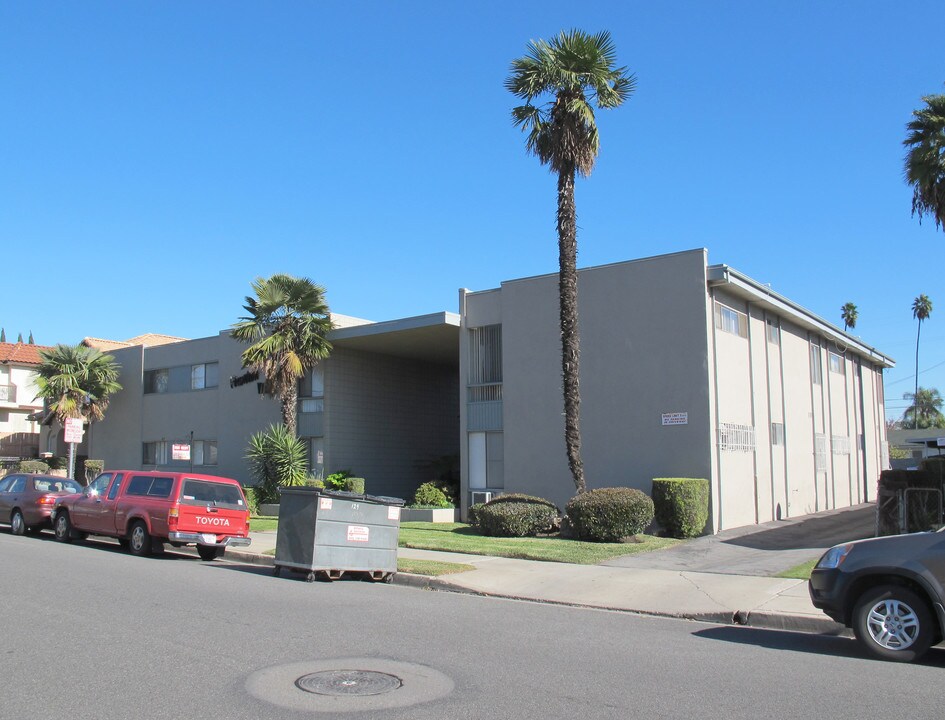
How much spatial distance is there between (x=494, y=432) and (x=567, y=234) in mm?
6482

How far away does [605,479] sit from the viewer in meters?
21.0

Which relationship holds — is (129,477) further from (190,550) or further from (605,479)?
(605,479)

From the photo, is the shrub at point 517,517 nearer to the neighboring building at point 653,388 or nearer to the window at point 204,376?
the neighboring building at point 653,388

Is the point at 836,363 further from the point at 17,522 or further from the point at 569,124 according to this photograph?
the point at 17,522

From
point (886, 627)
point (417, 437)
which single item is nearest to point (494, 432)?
point (417, 437)

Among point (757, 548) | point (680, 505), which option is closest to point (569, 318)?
point (680, 505)

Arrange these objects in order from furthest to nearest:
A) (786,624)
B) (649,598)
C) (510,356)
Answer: (510,356) < (649,598) < (786,624)

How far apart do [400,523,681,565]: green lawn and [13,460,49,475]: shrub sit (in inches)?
907

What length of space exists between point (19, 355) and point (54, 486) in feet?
116

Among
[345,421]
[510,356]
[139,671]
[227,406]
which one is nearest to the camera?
[139,671]

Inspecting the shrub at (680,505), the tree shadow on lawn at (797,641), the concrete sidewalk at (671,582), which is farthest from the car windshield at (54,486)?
the tree shadow on lawn at (797,641)

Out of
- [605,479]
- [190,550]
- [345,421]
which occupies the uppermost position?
[345,421]

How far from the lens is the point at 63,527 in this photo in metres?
18.8

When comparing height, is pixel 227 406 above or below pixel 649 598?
above
